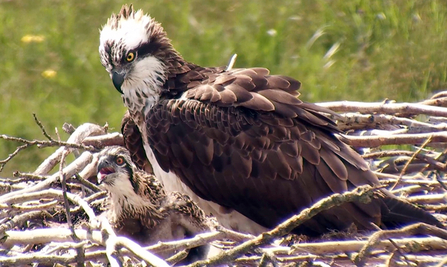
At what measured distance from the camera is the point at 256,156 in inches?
206

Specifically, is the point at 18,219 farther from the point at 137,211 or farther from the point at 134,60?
the point at 134,60

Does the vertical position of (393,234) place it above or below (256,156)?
below

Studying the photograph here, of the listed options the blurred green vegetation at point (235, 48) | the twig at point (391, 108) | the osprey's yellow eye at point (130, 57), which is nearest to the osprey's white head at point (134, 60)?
the osprey's yellow eye at point (130, 57)

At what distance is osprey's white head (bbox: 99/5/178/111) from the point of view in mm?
5637

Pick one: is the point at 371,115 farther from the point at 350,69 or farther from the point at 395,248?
the point at 350,69

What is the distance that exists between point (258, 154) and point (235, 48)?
495 cm

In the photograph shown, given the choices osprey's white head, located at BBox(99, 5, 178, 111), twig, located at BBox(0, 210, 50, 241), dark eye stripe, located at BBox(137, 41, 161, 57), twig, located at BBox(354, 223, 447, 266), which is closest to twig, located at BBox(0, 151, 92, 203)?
twig, located at BBox(0, 210, 50, 241)

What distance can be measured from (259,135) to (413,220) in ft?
3.25

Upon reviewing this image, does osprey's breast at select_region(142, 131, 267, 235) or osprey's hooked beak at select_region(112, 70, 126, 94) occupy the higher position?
osprey's hooked beak at select_region(112, 70, 126, 94)

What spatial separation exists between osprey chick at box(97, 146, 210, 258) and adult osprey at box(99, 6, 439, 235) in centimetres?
38

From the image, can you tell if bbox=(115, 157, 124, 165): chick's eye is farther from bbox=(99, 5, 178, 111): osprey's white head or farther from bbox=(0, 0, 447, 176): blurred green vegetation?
bbox=(0, 0, 447, 176): blurred green vegetation

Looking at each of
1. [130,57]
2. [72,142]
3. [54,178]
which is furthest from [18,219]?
[130,57]

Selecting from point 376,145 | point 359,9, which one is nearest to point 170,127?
point 376,145

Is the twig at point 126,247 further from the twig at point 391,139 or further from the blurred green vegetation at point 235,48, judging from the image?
the blurred green vegetation at point 235,48
